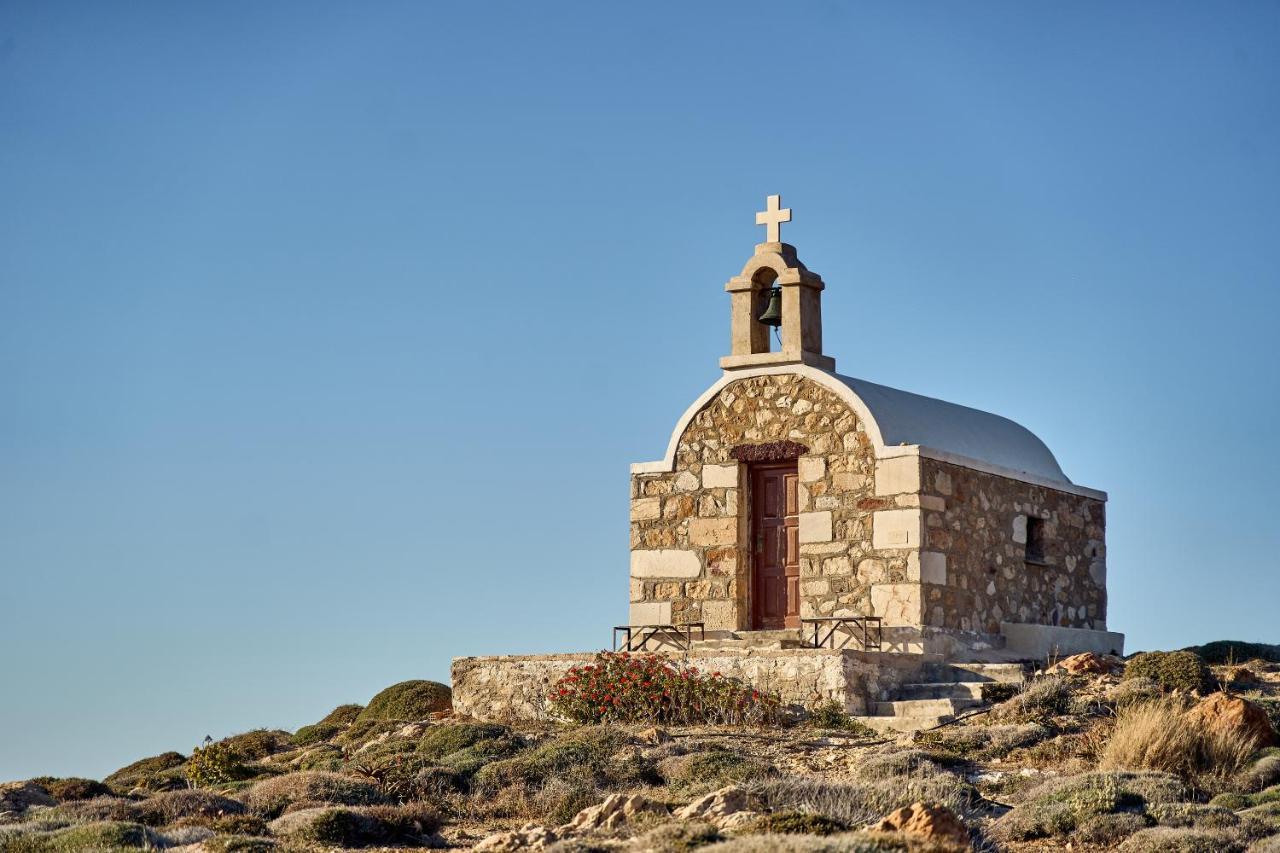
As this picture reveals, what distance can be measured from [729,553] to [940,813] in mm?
9536

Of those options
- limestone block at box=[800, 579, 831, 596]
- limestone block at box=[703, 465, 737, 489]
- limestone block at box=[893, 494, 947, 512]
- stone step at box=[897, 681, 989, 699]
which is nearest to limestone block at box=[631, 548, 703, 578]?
limestone block at box=[703, 465, 737, 489]

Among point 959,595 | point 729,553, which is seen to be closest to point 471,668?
point 729,553

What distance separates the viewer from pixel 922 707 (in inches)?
742

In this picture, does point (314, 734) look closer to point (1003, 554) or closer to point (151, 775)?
point (151, 775)

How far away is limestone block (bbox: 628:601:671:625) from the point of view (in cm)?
2227

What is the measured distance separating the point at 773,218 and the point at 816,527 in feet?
13.3

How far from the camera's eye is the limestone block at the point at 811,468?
21500 millimetres

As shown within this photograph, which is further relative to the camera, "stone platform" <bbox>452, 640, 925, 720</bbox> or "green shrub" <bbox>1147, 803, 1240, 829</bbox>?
"stone platform" <bbox>452, 640, 925, 720</bbox>

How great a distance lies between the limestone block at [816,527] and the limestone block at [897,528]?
1.94ft

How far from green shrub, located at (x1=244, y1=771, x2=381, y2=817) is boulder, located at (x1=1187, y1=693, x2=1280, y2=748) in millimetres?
7440

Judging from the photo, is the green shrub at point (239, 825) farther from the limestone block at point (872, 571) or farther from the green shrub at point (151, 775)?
the limestone block at point (872, 571)

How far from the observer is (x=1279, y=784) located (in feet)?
51.0

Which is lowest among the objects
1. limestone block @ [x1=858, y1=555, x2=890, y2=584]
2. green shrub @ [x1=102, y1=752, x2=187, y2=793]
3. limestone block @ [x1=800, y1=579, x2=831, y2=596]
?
green shrub @ [x1=102, y1=752, x2=187, y2=793]

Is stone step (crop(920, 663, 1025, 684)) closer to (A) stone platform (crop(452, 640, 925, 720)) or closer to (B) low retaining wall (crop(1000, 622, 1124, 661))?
(A) stone platform (crop(452, 640, 925, 720))
